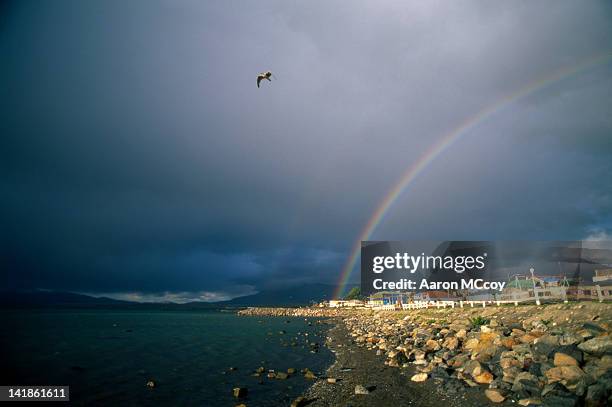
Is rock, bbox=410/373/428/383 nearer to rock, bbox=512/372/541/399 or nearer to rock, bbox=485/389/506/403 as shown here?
rock, bbox=485/389/506/403

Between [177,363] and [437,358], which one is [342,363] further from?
[177,363]

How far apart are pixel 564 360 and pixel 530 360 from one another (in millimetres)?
2282

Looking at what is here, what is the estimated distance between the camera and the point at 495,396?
14094 mm

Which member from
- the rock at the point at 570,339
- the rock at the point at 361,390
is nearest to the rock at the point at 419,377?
the rock at the point at 361,390

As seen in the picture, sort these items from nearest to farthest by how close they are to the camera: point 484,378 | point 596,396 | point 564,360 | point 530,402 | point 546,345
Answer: point 596,396, point 530,402, point 564,360, point 484,378, point 546,345

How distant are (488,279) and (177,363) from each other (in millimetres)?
70588

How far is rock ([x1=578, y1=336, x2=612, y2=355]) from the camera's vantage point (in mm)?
14656

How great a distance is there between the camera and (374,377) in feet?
64.9

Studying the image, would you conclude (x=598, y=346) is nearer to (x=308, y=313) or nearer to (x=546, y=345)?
(x=546, y=345)

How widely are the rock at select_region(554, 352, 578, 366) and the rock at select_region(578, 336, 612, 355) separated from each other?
1.17 metres

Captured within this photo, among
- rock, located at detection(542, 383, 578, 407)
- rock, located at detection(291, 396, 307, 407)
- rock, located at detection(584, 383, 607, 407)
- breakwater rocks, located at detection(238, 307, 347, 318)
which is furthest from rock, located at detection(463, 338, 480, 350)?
breakwater rocks, located at detection(238, 307, 347, 318)

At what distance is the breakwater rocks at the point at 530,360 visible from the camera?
12891 millimetres

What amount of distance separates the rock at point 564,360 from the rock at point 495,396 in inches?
120

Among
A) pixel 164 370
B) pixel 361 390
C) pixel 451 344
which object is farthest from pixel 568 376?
pixel 164 370
